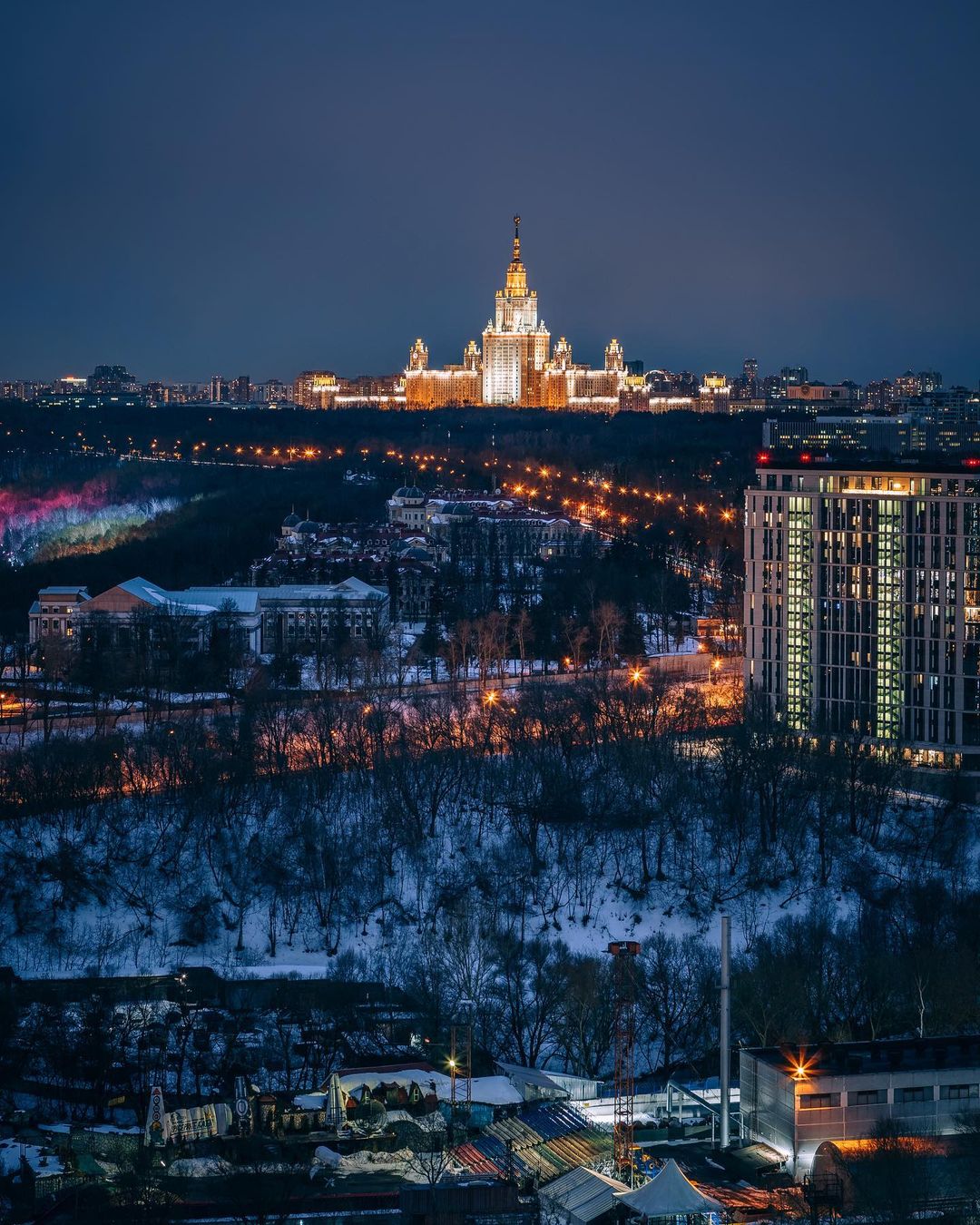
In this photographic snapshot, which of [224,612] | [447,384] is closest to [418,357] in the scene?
[447,384]

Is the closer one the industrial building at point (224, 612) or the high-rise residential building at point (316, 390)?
the industrial building at point (224, 612)

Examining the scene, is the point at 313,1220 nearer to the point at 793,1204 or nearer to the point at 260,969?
the point at 793,1204

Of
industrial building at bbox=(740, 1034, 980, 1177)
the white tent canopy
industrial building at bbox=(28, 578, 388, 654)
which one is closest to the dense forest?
industrial building at bbox=(740, 1034, 980, 1177)

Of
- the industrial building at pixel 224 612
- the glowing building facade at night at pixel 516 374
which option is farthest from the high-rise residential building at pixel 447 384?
the industrial building at pixel 224 612

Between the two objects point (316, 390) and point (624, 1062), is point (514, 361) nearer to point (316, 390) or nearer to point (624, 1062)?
point (316, 390)

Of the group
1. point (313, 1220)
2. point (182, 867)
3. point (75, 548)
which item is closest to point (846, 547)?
point (182, 867)

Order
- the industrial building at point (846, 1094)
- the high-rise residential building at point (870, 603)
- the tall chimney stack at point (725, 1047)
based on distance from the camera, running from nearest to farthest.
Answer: the industrial building at point (846, 1094) → the tall chimney stack at point (725, 1047) → the high-rise residential building at point (870, 603)

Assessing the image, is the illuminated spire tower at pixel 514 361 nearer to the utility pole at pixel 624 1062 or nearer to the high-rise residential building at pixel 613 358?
the high-rise residential building at pixel 613 358
